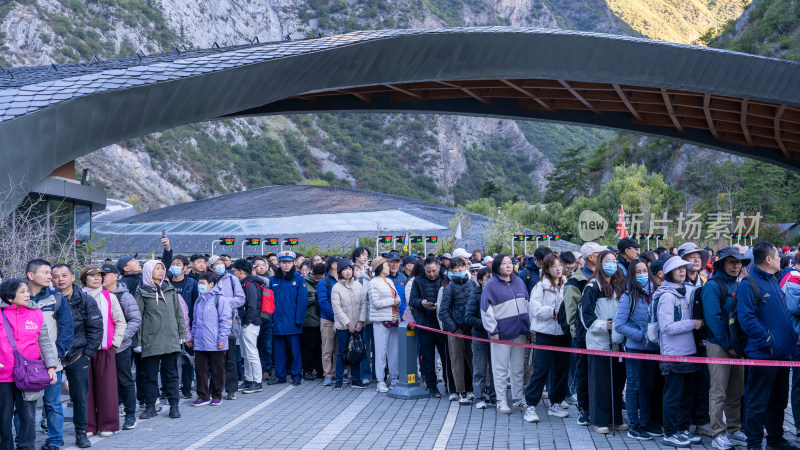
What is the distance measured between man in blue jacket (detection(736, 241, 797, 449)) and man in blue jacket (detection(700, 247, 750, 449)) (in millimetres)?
231

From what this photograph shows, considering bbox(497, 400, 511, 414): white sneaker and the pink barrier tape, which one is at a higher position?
the pink barrier tape

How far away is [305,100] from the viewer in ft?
88.8

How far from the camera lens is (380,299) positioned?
10648 mm

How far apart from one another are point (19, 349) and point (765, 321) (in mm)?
6663

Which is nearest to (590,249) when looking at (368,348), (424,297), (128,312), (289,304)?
(424,297)

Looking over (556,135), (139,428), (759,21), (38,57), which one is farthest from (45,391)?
(556,135)

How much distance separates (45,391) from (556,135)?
14411 centimetres

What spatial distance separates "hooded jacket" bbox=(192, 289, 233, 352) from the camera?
970 cm

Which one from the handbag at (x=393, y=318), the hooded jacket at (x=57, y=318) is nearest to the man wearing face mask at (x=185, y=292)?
the handbag at (x=393, y=318)

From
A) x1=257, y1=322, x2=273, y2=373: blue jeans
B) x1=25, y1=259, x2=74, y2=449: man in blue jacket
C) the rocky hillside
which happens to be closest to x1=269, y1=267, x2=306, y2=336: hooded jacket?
x1=257, y1=322, x2=273, y2=373: blue jeans

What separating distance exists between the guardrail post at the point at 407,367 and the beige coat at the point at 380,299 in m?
0.55

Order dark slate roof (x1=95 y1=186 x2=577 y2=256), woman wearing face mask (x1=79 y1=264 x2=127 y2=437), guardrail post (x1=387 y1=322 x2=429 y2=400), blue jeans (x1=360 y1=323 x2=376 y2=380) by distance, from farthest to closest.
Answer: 1. dark slate roof (x1=95 y1=186 x2=577 y2=256)
2. blue jeans (x1=360 y1=323 x2=376 y2=380)
3. guardrail post (x1=387 y1=322 x2=429 y2=400)
4. woman wearing face mask (x1=79 y1=264 x2=127 y2=437)

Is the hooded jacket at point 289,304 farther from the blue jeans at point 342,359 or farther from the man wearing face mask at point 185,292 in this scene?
the man wearing face mask at point 185,292

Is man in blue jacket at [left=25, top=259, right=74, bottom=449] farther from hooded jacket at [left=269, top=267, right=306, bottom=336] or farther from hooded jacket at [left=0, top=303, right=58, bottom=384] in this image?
hooded jacket at [left=269, top=267, right=306, bottom=336]
